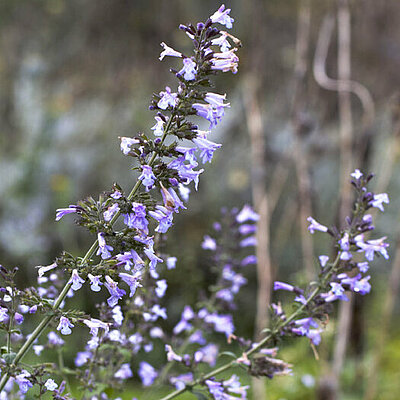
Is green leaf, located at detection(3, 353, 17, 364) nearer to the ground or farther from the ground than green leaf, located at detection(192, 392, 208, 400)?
nearer to the ground

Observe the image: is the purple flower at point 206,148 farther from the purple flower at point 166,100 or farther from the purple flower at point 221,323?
the purple flower at point 221,323

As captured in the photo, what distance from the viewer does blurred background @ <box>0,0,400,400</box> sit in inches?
210

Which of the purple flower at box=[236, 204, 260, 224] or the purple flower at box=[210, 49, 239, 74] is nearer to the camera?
the purple flower at box=[210, 49, 239, 74]

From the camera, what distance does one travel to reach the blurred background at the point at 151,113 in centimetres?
533

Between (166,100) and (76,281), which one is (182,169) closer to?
(166,100)

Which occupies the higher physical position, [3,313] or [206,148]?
[206,148]

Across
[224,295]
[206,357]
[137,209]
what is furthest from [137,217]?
[224,295]

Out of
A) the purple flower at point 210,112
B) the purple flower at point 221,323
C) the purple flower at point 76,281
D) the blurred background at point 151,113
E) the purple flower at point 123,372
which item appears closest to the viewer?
the purple flower at point 76,281

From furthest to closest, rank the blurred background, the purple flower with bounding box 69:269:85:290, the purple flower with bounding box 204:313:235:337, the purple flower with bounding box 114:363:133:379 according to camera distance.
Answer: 1. the blurred background
2. the purple flower with bounding box 204:313:235:337
3. the purple flower with bounding box 114:363:133:379
4. the purple flower with bounding box 69:269:85:290

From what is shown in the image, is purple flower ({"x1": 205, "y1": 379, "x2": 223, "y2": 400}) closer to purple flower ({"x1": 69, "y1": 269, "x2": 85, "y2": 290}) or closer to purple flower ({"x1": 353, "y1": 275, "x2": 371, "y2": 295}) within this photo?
purple flower ({"x1": 353, "y1": 275, "x2": 371, "y2": 295})

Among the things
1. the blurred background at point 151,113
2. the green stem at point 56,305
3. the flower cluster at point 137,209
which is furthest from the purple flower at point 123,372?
the blurred background at point 151,113

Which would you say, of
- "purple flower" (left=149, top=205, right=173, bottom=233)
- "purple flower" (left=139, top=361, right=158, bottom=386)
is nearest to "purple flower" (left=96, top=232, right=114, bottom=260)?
"purple flower" (left=149, top=205, right=173, bottom=233)

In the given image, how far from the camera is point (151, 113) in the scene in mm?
5508

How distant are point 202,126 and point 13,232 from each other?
196cm
